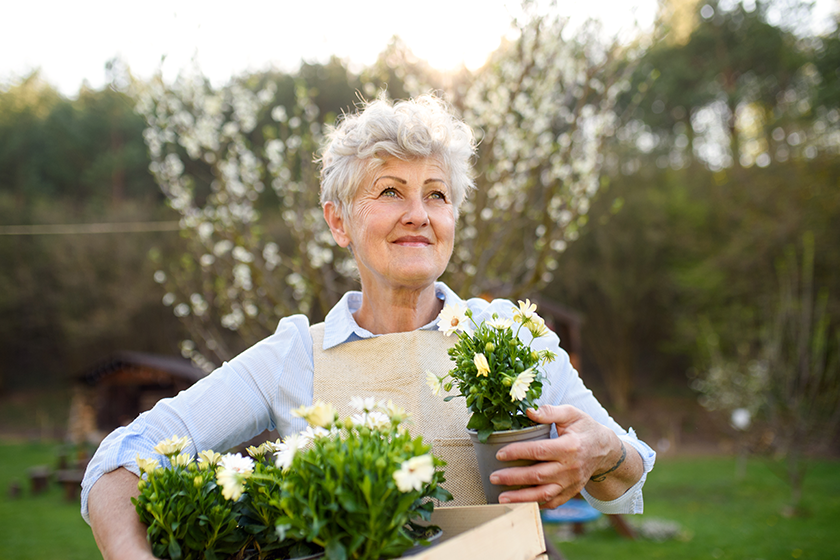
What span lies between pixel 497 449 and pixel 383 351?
1.71 ft

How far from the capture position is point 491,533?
107cm

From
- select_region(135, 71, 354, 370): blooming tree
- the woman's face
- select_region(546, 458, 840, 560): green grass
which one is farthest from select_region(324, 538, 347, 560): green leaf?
select_region(546, 458, 840, 560): green grass

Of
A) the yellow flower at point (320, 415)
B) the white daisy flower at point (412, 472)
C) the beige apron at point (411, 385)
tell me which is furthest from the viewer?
the beige apron at point (411, 385)

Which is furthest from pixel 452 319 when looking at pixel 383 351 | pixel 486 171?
pixel 486 171

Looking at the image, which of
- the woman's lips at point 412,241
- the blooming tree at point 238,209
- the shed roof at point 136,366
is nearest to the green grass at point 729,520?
the blooming tree at point 238,209

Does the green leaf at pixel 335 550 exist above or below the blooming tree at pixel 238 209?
below

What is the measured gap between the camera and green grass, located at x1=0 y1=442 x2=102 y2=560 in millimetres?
8062

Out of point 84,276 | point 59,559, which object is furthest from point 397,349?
point 84,276

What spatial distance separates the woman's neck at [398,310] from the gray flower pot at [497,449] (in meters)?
0.54

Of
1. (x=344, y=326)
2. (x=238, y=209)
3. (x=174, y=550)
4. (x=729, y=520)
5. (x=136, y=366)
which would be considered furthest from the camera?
(x=136, y=366)

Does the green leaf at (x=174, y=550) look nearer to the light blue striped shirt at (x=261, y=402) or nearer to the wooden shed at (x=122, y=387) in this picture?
the light blue striped shirt at (x=261, y=402)

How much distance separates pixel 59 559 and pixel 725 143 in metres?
18.6

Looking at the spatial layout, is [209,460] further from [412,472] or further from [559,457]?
[559,457]

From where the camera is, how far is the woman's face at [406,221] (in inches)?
66.4
